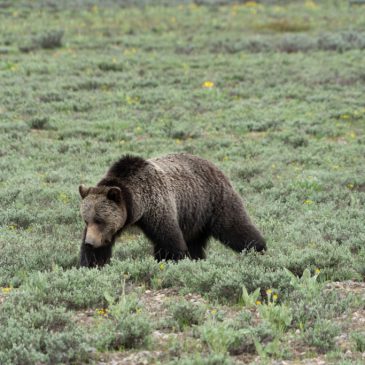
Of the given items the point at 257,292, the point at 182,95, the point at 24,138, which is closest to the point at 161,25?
the point at 182,95

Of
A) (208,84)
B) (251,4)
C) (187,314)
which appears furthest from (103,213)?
(251,4)

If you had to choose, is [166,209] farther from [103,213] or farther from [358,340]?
[358,340]

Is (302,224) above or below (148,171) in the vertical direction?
below

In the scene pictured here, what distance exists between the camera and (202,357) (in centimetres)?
512

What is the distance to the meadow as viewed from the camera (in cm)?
555

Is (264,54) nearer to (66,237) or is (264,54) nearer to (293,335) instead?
(66,237)

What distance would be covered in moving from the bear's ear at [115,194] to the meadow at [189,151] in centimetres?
64

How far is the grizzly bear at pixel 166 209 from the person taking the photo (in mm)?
7195

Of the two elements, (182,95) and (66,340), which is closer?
(66,340)

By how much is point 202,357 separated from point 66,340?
3.26ft

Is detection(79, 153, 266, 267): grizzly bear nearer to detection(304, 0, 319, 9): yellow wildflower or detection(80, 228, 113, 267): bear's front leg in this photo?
detection(80, 228, 113, 267): bear's front leg

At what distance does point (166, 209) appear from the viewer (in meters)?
7.55

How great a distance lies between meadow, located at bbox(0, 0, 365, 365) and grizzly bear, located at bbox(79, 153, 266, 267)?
32 cm

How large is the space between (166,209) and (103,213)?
749 millimetres
